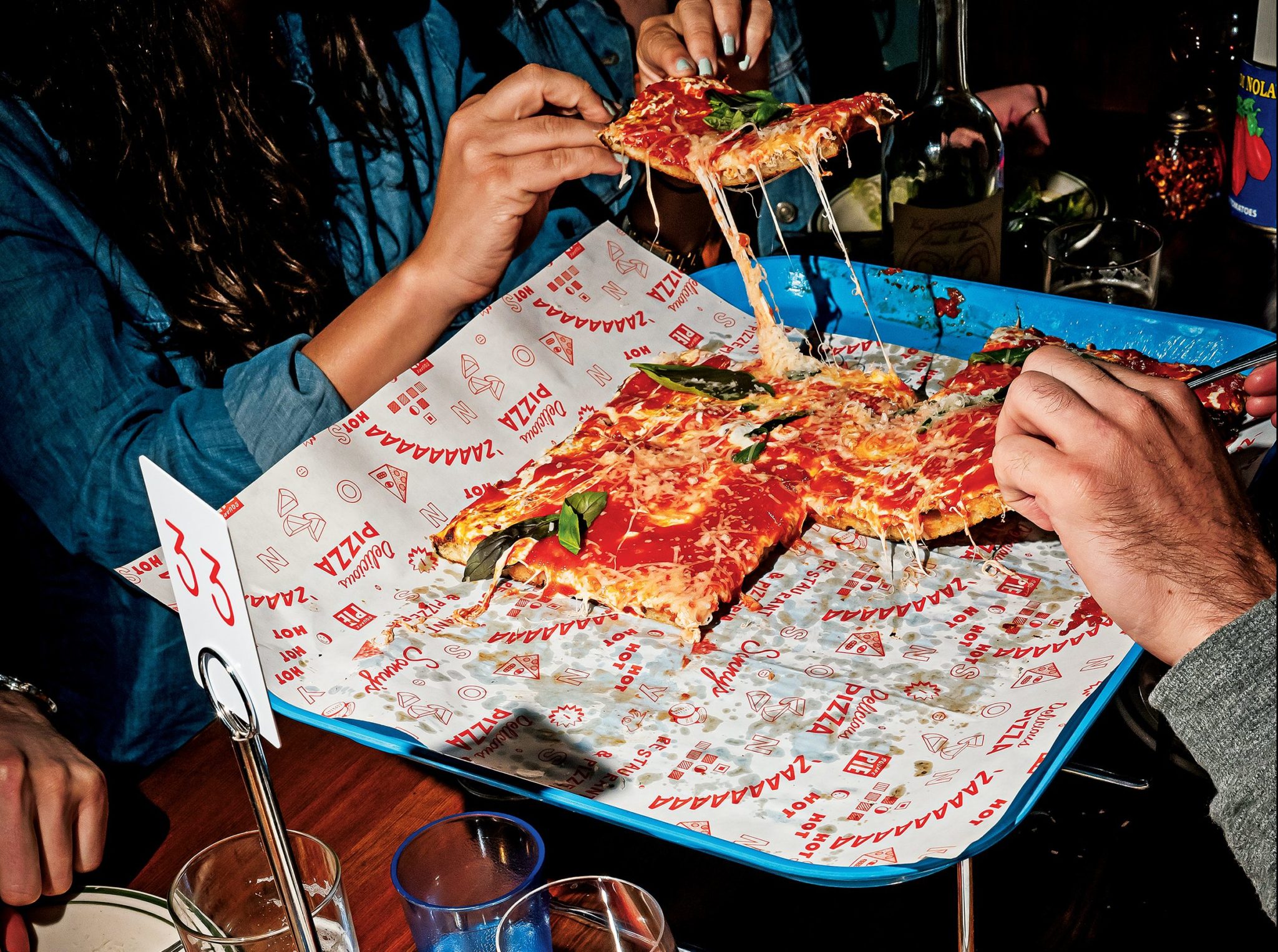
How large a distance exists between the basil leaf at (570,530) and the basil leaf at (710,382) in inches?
17.9

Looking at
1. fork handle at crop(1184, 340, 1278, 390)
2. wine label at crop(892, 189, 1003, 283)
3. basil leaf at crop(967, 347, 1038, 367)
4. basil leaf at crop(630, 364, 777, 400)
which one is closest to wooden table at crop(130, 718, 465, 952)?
basil leaf at crop(630, 364, 777, 400)

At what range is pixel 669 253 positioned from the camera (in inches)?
108

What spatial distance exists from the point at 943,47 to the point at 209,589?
6.80 ft

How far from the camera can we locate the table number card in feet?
2.62

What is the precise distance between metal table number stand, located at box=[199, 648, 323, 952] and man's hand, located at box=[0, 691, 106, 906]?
64 cm

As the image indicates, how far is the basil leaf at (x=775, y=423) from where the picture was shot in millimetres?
2209

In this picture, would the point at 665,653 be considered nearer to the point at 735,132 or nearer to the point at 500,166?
the point at 500,166

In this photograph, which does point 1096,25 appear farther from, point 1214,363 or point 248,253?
point 248,253

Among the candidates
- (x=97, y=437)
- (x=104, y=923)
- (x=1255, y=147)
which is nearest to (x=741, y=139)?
(x=1255, y=147)

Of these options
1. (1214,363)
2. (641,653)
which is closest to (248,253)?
(641,653)

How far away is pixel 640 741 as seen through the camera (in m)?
1.61

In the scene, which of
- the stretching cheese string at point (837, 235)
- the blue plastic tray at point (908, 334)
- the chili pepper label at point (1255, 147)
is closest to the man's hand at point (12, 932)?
the blue plastic tray at point (908, 334)

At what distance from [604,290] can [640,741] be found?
4.15ft

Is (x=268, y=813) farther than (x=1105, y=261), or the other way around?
(x=1105, y=261)
